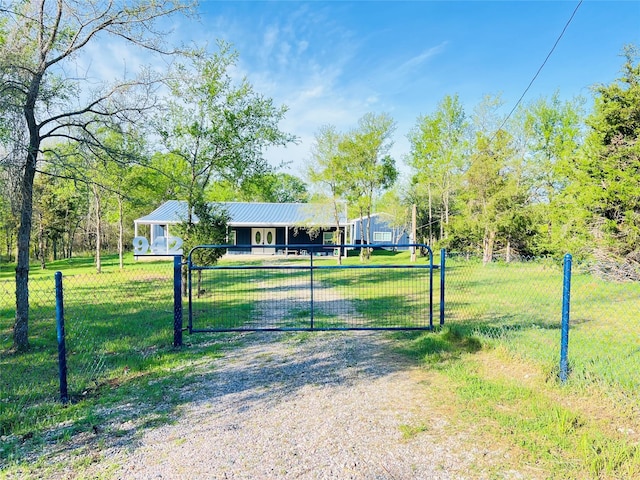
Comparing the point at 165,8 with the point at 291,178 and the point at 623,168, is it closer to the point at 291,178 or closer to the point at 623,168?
the point at 623,168

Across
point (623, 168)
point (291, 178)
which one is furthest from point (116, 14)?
point (291, 178)

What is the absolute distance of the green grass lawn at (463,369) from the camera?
115 inches

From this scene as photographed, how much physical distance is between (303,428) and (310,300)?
258 inches

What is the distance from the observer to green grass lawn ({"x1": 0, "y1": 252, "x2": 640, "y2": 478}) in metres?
2.91

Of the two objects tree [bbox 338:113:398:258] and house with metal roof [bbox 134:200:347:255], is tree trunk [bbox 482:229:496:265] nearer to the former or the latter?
tree [bbox 338:113:398:258]

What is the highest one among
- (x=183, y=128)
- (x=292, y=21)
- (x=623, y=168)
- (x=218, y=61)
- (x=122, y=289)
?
(x=292, y=21)

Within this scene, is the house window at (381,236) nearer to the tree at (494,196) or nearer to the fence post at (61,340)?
the tree at (494,196)

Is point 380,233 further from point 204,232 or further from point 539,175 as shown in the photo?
point 204,232

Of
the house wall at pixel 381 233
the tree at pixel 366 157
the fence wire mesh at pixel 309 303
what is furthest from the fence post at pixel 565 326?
the house wall at pixel 381 233

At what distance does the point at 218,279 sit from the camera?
45.0 feet

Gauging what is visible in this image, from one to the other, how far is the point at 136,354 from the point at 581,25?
12.4m

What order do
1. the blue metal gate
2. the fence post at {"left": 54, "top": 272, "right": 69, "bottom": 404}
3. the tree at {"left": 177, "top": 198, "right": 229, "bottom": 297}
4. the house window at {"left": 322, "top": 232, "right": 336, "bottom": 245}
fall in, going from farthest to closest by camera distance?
the house window at {"left": 322, "top": 232, "right": 336, "bottom": 245}, the tree at {"left": 177, "top": 198, "right": 229, "bottom": 297}, the blue metal gate, the fence post at {"left": 54, "top": 272, "right": 69, "bottom": 404}

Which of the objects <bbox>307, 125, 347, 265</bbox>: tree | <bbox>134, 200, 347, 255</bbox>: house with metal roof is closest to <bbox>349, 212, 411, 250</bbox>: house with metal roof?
<bbox>134, 200, 347, 255</bbox>: house with metal roof

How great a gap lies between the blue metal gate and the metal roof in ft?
39.4
